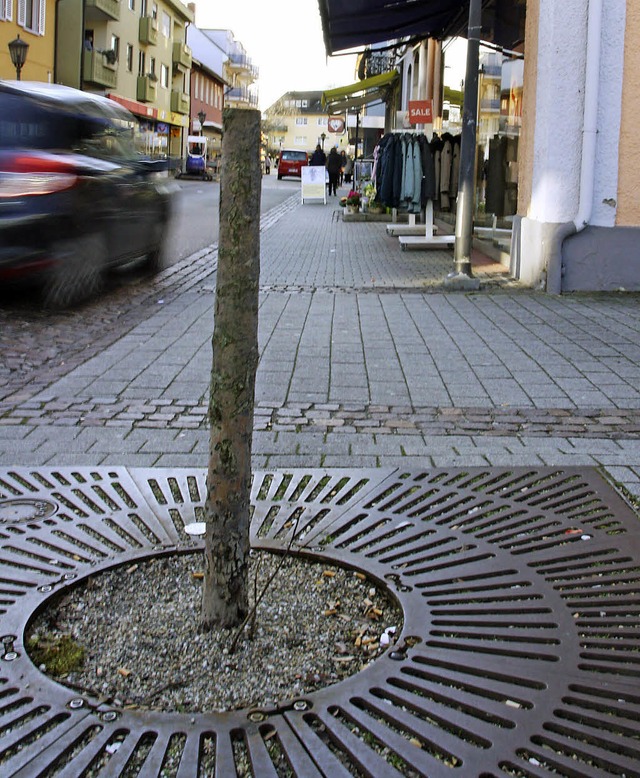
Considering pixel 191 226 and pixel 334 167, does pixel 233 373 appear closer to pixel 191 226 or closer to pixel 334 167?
pixel 191 226

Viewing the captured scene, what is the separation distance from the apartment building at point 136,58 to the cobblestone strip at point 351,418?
2956 centimetres

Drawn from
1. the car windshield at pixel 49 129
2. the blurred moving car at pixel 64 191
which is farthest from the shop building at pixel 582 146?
the car windshield at pixel 49 129

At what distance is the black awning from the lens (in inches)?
497

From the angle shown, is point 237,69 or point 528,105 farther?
point 237,69

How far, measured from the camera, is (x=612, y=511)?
3.74 meters

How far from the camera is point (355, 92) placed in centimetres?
2556

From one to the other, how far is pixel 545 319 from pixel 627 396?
2.62 metres

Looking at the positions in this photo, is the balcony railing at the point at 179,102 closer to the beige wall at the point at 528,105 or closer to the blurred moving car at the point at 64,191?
the beige wall at the point at 528,105

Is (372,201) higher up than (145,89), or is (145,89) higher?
Answer: (145,89)

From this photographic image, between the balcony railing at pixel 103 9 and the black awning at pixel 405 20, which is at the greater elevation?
the balcony railing at pixel 103 9

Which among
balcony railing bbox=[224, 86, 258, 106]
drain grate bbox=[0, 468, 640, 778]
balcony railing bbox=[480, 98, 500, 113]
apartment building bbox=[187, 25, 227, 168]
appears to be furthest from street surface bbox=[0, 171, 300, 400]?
balcony railing bbox=[224, 86, 258, 106]

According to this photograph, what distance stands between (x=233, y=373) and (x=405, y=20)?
15.2 metres

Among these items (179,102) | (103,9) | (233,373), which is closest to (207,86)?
(179,102)

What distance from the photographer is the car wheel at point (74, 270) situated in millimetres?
8172
